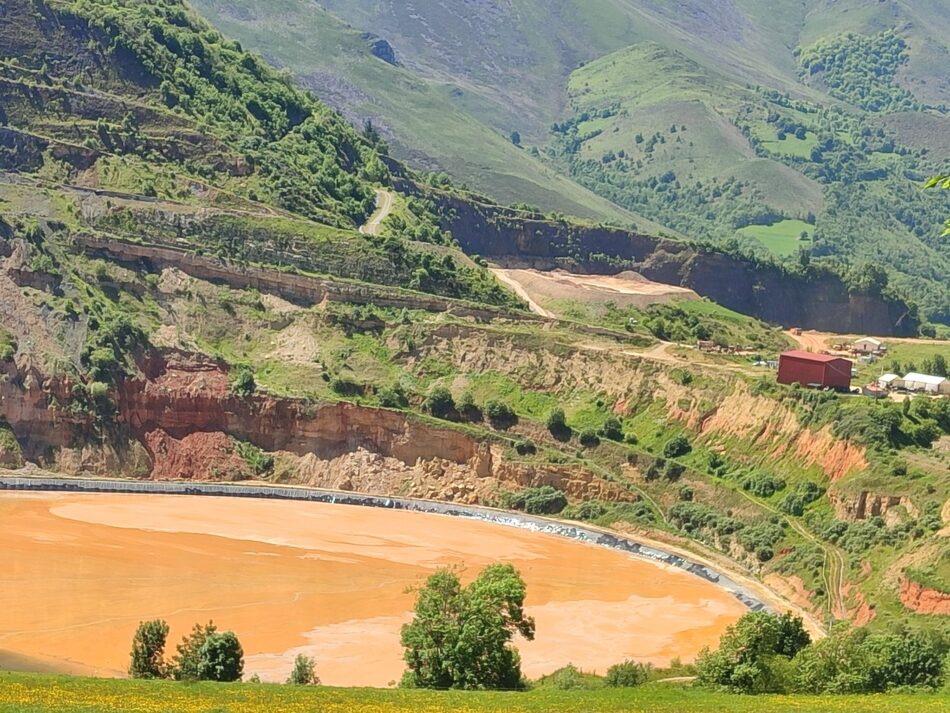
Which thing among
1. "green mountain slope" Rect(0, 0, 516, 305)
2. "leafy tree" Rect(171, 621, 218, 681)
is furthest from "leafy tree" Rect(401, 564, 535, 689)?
"green mountain slope" Rect(0, 0, 516, 305)

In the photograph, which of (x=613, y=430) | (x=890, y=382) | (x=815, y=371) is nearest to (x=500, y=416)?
(x=613, y=430)

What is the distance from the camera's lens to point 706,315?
138m

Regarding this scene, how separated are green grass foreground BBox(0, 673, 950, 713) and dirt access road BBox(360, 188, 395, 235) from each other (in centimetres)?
8517

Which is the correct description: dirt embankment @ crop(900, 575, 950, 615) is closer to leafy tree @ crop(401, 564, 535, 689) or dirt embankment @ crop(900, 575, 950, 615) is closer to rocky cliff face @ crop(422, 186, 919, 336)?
leafy tree @ crop(401, 564, 535, 689)

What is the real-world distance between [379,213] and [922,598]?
79817mm

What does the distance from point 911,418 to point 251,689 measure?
53513mm

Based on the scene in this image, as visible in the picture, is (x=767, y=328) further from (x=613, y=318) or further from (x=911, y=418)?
(x=911, y=418)

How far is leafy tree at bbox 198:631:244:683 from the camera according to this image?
184 feet

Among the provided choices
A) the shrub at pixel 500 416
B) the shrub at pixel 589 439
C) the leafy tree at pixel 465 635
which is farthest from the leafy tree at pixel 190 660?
the shrub at pixel 500 416

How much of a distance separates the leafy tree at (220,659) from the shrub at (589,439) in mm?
50455

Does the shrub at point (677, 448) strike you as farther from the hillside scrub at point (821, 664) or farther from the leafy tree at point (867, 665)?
the leafy tree at point (867, 665)

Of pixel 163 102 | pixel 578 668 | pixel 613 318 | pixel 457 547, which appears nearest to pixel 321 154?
pixel 163 102

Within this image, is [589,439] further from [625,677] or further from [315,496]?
[625,677]

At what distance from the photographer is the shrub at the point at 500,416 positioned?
4298 inches
